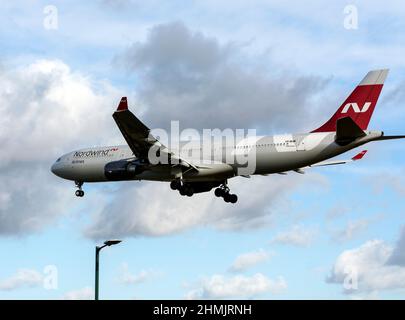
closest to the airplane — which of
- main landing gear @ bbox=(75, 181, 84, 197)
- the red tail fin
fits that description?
the red tail fin

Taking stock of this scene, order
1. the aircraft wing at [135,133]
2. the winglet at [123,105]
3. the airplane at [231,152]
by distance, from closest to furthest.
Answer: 1. the winglet at [123,105]
2. the aircraft wing at [135,133]
3. the airplane at [231,152]

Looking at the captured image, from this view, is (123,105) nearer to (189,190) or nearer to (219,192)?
(189,190)

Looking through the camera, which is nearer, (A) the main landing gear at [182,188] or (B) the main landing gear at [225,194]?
(A) the main landing gear at [182,188]

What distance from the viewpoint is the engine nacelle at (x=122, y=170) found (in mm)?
62688

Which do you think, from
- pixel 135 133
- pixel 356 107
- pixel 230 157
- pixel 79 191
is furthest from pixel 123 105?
pixel 356 107

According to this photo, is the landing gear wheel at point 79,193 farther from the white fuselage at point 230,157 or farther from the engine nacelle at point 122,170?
the engine nacelle at point 122,170

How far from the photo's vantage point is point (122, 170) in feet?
208

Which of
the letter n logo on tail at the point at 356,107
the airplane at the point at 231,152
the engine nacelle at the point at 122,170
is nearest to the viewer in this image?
the airplane at the point at 231,152

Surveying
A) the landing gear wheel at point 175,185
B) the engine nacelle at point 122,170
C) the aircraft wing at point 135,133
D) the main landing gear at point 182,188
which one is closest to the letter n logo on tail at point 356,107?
the aircraft wing at point 135,133

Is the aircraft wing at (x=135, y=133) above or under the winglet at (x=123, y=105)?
Result: under

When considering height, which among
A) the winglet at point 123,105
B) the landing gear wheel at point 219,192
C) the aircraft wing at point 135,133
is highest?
the winglet at point 123,105

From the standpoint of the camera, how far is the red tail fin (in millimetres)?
59594

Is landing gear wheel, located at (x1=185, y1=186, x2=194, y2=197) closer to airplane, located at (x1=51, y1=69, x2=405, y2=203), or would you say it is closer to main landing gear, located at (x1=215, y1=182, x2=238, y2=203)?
airplane, located at (x1=51, y1=69, x2=405, y2=203)
